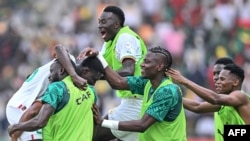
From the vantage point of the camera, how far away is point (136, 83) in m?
12.7

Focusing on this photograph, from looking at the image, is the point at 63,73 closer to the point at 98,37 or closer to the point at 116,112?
the point at 116,112

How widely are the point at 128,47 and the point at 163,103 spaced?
67.2 inches

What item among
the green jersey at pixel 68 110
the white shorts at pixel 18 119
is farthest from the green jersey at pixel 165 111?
the white shorts at pixel 18 119

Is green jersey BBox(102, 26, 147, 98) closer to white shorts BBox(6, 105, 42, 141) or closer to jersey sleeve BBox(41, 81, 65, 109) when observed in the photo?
white shorts BBox(6, 105, 42, 141)

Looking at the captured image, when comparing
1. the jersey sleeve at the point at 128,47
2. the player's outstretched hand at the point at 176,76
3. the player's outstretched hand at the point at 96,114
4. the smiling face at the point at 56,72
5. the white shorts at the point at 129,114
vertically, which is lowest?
the white shorts at the point at 129,114

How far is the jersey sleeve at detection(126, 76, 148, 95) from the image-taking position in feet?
41.5

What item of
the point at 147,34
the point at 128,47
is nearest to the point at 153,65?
the point at 128,47

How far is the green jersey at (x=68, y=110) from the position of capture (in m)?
11.5

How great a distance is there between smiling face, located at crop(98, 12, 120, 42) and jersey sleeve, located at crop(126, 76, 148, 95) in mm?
1083

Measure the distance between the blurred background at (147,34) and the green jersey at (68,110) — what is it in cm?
953

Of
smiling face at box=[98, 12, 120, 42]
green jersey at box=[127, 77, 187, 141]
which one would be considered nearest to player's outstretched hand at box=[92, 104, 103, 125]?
green jersey at box=[127, 77, 187, 141]

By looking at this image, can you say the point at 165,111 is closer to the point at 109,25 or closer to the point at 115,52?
the point at 115,52

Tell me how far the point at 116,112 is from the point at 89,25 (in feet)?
34.8

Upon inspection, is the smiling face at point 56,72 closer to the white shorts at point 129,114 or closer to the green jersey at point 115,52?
the green jersey at point 115,52
